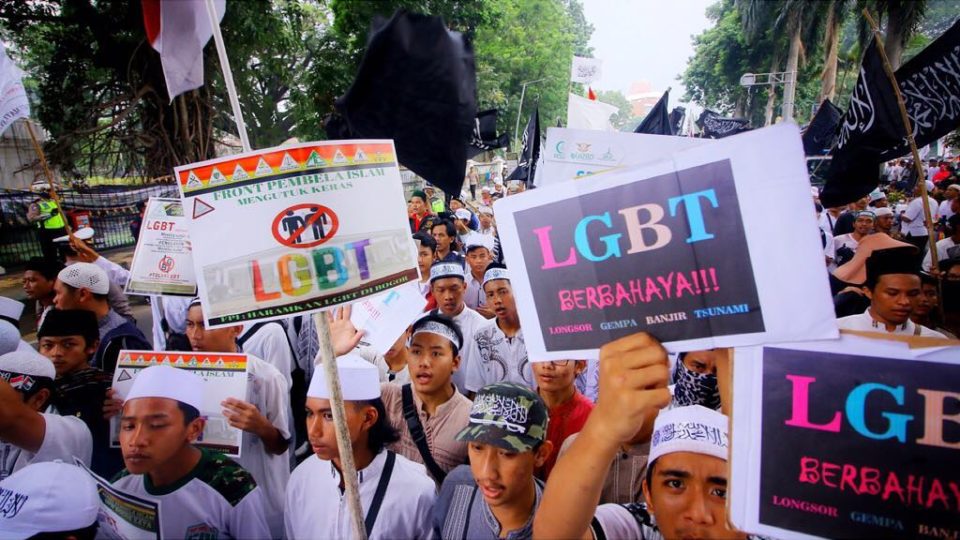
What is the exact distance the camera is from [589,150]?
13.5ft

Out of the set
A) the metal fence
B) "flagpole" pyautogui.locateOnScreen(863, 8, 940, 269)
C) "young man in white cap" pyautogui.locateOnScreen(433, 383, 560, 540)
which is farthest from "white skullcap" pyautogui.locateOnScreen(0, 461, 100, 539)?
the metal fence

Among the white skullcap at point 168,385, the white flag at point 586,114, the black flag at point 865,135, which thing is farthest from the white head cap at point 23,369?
the white flag at point 586,114

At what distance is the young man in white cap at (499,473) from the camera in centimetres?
195

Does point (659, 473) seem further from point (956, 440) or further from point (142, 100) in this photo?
point (142, 100)

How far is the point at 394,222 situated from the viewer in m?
2.01

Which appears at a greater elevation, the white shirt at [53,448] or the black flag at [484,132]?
the black flag at [484,132]

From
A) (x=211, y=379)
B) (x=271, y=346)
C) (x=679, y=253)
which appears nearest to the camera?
(x=679, y=253)

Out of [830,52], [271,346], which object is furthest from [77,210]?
[830,52]

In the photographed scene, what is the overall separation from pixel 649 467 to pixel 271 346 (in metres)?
2.56

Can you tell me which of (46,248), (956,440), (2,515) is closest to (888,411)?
(956,440)

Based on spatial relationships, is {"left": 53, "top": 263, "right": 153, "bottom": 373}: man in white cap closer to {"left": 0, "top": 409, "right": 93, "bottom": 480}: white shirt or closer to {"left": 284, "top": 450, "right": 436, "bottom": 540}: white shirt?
{"left": 0, "top": 409, "right": 93, "bottom": 480}: white shirt

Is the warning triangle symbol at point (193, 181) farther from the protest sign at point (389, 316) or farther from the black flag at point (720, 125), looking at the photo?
the black flag at point (720, 125)

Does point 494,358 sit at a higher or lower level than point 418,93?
lower

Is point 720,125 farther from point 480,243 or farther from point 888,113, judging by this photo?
point 888,113
